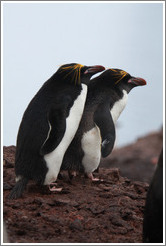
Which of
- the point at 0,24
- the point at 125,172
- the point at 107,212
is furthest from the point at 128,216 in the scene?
the point at 125,172

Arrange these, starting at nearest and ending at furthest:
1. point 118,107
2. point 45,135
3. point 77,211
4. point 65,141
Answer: point 77,211
point 45,135
point 65,141
point 118,107

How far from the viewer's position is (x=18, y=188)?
10.4 ft

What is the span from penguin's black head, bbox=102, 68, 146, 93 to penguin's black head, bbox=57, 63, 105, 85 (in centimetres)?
32

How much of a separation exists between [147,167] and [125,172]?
72cm

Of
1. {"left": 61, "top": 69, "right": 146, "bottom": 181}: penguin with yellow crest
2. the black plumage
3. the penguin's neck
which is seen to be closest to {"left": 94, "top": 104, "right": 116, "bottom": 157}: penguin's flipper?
{"left": 61, "top": 69, "right": 146, "bottom": 181}: penguin with yellow crest

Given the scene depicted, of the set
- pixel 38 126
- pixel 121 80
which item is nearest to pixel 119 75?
pixel 121 80

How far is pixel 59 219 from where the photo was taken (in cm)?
286

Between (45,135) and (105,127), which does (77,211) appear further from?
(105,127)

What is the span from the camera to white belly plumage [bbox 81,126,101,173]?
362cm

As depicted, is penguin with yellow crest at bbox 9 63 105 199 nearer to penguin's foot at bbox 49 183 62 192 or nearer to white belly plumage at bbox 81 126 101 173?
penguin's foot at bbox 49 183 62 192

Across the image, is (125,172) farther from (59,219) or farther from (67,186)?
(59,219)

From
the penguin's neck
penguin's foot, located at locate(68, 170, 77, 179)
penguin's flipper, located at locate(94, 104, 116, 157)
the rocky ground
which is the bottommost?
the rocky ground

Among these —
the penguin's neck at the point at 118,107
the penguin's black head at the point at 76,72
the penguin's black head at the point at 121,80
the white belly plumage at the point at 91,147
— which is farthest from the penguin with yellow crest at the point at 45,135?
the penguin's black head at the point at 121,80

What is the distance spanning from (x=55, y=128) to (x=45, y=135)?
0.10 metres
